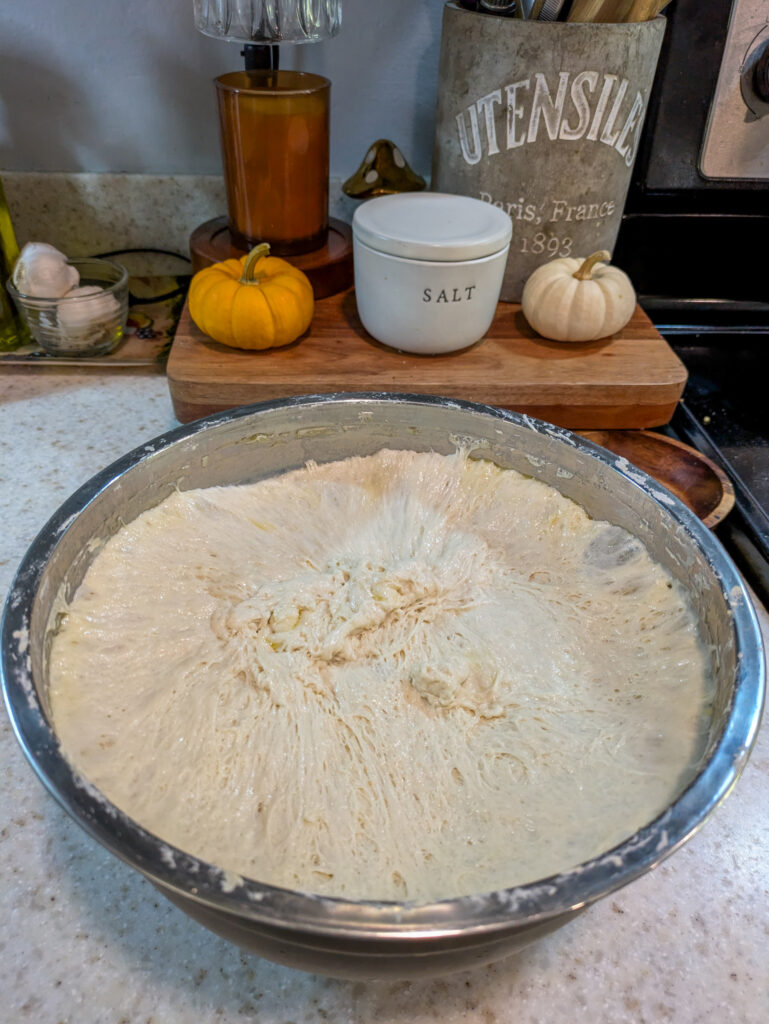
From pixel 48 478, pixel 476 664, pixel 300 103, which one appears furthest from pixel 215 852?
pixel 300 103

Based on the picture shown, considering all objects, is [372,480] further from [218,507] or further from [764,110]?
[764,110]

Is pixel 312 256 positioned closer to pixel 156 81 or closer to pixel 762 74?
pixel 156 81

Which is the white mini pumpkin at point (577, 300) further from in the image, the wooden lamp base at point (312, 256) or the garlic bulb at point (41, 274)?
the garlic bulb at point (41, 274)

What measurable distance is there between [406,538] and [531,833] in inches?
14.5

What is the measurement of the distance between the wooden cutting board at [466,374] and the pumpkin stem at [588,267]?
10cm

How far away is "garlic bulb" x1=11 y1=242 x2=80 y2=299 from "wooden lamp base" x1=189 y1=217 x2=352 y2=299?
203 millimetres

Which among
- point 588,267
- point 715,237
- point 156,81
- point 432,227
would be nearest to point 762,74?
point 715,237

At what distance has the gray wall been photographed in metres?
1.13

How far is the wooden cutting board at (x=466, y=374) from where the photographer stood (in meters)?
1.01

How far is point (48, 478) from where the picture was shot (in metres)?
1.00

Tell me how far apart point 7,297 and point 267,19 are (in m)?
0.59

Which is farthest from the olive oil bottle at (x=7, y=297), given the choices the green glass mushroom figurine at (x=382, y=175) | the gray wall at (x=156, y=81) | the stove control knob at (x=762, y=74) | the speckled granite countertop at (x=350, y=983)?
the stove control knob at (x=762, y=74)

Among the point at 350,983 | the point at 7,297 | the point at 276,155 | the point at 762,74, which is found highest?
the point at 762,74

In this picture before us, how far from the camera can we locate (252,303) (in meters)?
1.00
